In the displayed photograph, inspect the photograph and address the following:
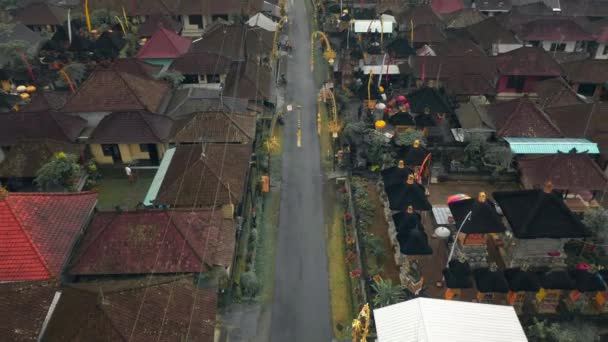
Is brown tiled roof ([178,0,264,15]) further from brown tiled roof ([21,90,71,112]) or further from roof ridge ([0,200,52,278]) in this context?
roof ridge ([0,200,52,278])

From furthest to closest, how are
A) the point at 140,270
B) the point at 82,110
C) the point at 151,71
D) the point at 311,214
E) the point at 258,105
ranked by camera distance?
the point at 151,71
the point at 258,105
the point at 82,110
the point at 311,214
the point at 140,270

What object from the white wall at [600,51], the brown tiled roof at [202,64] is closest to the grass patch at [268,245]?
the brown tiled roof at [202,64]

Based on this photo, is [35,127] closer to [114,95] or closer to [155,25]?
[114,95]

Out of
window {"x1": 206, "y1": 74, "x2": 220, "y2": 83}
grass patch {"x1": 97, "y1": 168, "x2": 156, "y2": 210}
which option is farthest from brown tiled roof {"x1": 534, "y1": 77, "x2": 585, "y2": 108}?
grass patch {"x1": 97, "y1": 168, "x2": 156, "y2": 210}

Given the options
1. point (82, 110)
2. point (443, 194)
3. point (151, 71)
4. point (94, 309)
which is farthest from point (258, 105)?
point (94, 309)

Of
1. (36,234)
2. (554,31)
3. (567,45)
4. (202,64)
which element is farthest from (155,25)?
(567,45)

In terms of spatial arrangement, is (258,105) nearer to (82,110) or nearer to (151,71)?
(151,71)
